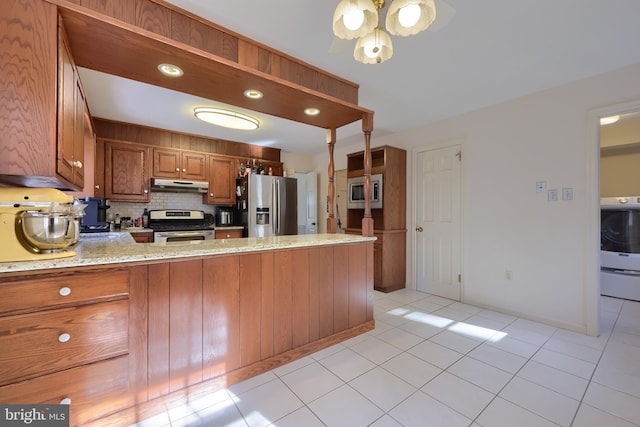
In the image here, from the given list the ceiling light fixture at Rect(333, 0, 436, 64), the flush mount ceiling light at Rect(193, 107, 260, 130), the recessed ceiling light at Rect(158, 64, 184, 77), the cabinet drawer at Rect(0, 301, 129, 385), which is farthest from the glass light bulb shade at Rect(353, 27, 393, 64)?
the flush mount ceiling light at Rect(193, 107, 260, 130)

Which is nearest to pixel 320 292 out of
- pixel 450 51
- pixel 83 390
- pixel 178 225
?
pixel 83 390

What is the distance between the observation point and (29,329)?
113 centimetres

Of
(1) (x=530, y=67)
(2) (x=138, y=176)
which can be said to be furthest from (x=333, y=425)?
(2) (x=138, y=176)

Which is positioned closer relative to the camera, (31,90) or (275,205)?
(31,90)

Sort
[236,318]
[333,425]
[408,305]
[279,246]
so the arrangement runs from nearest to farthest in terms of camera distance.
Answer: [333,425], [236,318], [279,246], [408,305]

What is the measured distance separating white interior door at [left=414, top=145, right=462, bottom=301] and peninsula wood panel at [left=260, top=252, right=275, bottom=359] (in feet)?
8.61

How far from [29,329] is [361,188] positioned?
3.62 metres

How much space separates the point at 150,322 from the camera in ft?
4.66

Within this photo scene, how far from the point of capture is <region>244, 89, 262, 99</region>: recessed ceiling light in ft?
6.89

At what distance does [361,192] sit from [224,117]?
221 cm

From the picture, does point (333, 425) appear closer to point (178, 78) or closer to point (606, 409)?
point (606, 409)

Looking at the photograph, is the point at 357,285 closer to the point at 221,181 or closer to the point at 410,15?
the point at 410,15

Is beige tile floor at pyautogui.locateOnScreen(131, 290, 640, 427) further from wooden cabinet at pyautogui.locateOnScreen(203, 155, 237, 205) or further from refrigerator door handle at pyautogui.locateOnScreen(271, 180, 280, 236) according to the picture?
wooden cabinet at pyautogui.locateOnScreen(203, 155, 237, 205)

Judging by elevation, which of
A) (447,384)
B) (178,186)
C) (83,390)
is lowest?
(447,384)
